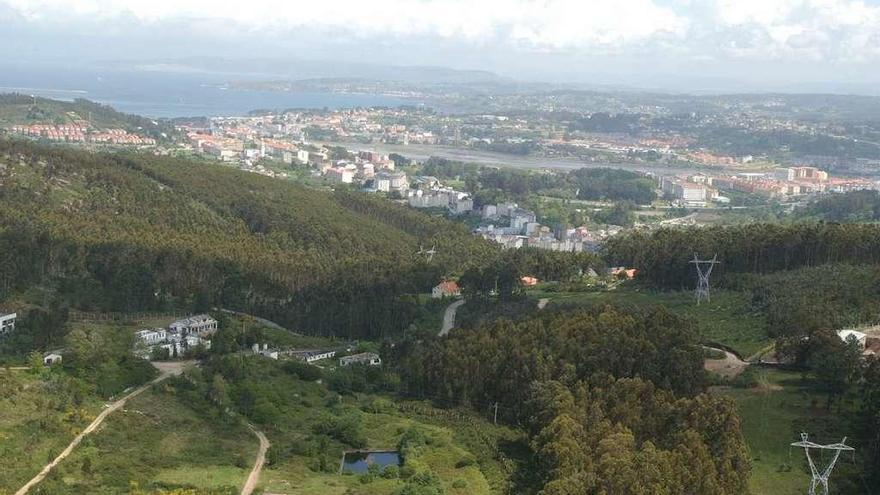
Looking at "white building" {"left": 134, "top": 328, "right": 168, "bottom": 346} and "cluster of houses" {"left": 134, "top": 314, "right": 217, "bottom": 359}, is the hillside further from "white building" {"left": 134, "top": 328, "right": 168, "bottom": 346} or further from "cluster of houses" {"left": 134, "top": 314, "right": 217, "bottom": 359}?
"white building" {"left": 134, "top": 328, "right": 168, "bottom": 346}

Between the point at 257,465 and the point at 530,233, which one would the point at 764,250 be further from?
the point at 530,233

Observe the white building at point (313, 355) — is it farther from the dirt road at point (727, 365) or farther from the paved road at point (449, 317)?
the dirt road at point (727, 365)

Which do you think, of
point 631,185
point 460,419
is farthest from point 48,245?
→ point 631,185

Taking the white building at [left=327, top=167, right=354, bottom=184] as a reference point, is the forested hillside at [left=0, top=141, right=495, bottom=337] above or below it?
above

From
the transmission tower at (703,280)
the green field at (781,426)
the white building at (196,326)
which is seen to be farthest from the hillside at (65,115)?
the green field at (781,426)

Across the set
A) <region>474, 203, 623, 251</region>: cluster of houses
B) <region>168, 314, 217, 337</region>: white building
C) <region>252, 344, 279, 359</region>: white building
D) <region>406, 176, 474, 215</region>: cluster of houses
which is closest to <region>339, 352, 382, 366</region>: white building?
<region>252, 344, 279, 359</region>: white building

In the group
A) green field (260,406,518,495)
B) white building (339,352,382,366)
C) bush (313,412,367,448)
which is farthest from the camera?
white building (339,352,382,366)

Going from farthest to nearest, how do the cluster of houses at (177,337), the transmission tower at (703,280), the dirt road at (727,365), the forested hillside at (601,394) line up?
the transmission tower at (703,280), the cluster of houses at (177,337), the dirt road at (727,365), the forested hillside at (601,394)
